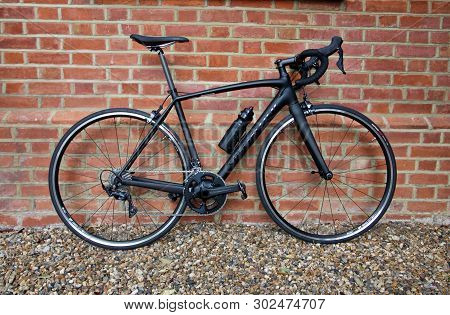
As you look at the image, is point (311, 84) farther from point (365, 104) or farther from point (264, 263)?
point (264, 263)

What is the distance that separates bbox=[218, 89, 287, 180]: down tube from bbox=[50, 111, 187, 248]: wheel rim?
314 millimetres

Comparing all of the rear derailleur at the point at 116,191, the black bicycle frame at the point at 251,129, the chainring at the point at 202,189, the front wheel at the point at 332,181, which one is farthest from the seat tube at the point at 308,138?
the rear derailleur at the point at 116,191

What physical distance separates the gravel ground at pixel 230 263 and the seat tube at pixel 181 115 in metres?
0.56

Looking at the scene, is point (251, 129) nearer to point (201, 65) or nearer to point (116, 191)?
point (201, 65)

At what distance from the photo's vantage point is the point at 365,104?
3.24 metres

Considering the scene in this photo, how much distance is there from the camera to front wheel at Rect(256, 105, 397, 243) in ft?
10.6

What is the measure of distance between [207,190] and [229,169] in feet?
0.72

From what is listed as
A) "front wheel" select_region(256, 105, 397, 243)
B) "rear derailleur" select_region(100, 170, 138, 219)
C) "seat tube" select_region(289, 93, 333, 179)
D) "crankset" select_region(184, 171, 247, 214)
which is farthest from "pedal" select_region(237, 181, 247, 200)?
"rear derailleur" select_region(100, 170, 138, 219)

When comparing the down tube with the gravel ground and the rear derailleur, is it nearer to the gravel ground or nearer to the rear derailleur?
the gravel ground

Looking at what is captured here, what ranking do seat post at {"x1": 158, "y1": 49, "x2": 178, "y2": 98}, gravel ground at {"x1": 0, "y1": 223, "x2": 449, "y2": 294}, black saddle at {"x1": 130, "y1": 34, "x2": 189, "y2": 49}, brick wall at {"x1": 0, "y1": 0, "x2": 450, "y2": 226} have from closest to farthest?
1. gravel ground at {"x1": 0, "y1": 223, "x2": 449, "y2": 294}
2. black saddle at {"x1": 130, "y1": 34, "x2": 189, "y2": 49}
3. seat post at {"x1": 158, "y1": 49, "x2": 178, "y2": 98}
4. brick wall at {"x1": 0, "y1": 0, "x2": 450, "y2": 226}

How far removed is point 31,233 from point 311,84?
2171 mm

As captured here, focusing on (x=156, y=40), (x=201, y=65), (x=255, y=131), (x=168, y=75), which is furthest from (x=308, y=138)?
(x=156, y=40)

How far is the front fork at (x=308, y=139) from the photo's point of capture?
300 cm

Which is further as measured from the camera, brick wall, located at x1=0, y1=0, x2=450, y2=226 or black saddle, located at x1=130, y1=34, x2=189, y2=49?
brick wall, located at x1=0, y1=0, x2=450, y2=226
